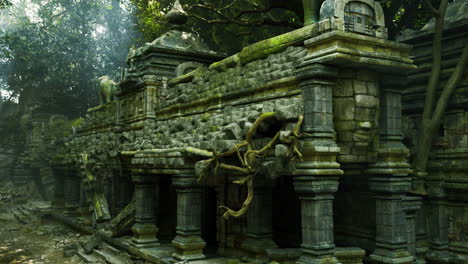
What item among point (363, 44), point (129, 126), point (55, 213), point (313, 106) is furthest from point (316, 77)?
point (55, 213)

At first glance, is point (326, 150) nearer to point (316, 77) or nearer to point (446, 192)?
point (316, 77)

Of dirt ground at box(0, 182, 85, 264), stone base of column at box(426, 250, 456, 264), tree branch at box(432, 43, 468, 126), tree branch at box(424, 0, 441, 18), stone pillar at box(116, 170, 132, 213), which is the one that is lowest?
dirt ground at box(0, 182, 85, 264)

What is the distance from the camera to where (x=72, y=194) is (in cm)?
2117

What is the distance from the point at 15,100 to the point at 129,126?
83.7 feet

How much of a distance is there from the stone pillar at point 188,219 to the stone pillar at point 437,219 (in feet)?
17.9

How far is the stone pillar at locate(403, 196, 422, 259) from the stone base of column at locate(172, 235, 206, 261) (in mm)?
4766

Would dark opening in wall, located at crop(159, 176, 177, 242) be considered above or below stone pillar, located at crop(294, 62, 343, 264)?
below

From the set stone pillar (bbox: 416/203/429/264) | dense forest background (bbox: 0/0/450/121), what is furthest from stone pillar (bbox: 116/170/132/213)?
dense forest background (bbox: 0/0/450/121)

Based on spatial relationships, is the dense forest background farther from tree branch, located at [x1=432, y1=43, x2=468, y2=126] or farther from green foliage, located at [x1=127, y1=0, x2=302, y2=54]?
tree branch, located at [x1=432, y1=43, x2=468, y2=126]

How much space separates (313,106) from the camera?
320 inches

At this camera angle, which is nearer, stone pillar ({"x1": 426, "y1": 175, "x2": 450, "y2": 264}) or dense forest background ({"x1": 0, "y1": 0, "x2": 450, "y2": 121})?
stone pillar ({"x1": 426, "y1": 175, "x2": 450, "y2": 264})

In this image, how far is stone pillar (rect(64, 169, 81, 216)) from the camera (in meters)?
21.2

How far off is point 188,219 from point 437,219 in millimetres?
5984

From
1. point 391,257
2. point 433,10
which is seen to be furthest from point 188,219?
point 433,10
